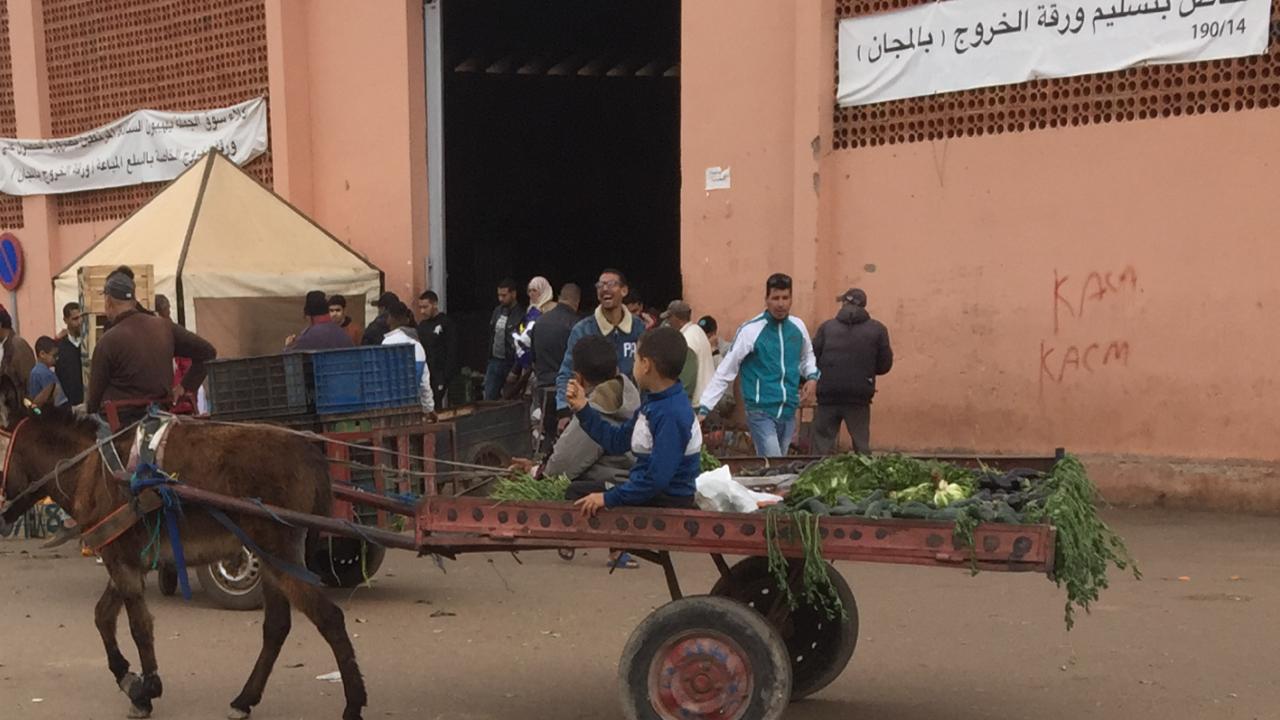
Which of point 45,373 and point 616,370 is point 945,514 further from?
point 45,373

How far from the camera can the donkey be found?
641 cm

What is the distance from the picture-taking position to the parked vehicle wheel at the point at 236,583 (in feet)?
28.2

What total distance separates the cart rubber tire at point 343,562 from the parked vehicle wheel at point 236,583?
37cm

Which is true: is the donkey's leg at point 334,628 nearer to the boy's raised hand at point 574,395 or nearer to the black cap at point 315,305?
the boy's raised hand at point 574,395

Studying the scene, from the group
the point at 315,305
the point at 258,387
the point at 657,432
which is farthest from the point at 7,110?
the point at 657,432

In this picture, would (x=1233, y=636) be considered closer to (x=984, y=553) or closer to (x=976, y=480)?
(x=976, y=480)

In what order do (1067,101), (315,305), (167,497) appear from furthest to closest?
(1067,101) → (315,305) → (167,497)

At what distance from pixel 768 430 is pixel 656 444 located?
490cm

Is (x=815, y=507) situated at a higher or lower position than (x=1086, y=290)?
lower

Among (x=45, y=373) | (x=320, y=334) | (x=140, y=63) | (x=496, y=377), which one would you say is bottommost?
(x=496, y=377)

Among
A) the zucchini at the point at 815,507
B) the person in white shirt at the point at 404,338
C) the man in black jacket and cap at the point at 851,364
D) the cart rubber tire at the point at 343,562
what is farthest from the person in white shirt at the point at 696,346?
the zucchini at the point at 815,507

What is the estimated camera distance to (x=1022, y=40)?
38.2 feet

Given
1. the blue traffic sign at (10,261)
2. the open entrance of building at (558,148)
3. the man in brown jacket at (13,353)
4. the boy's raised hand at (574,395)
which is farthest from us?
the blue traffic sign at (10,261)

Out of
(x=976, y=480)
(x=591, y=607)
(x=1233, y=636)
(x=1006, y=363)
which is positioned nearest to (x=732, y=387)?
(x=1006, y=363)
